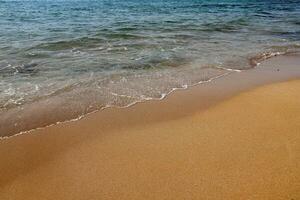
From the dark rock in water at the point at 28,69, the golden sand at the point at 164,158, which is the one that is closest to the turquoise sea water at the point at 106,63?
the dark rock in water at the point at 28,69

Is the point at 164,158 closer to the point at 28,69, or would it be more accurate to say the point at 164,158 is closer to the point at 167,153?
the point at 167,153

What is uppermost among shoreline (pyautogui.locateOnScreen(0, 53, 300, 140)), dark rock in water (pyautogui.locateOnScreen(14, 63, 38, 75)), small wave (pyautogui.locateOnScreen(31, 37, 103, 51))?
shoreline (pyautogui.locateOnScreen(0, 53, 300, 140))

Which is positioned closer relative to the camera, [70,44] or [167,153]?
[167,153]

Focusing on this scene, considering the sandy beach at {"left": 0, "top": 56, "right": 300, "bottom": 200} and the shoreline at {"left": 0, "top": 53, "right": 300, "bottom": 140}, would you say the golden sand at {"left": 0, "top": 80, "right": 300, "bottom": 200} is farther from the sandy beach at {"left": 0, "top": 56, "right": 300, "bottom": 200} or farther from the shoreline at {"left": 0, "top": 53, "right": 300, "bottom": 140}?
the shoreline at {"left": 0, "top": 53, "right": 300, "bottom": 140}

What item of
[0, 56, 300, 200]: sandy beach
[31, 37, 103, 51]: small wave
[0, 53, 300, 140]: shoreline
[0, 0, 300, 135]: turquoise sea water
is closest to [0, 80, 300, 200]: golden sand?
[0, 56, 300, 200]: sandy beach

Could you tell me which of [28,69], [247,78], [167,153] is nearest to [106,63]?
[28,69]

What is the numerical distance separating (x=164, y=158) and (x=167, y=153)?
0.38 feet

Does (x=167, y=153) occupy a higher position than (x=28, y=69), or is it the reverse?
(x=167, y=153)

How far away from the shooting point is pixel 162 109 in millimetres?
5219

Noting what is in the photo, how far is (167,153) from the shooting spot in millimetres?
3881

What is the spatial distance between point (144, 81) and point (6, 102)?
2.46 metres

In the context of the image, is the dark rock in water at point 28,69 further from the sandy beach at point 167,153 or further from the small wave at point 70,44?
the sandy beach at point 167,153

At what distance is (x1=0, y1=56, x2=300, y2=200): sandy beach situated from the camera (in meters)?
3.27

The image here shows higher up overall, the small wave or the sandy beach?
the sandy beach
